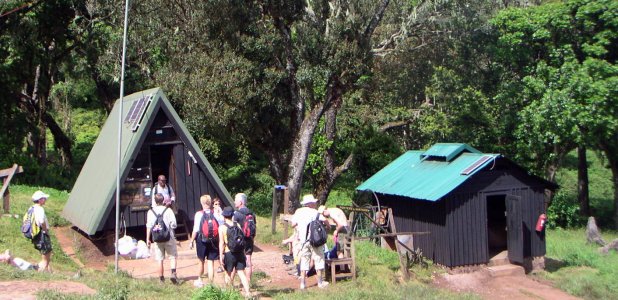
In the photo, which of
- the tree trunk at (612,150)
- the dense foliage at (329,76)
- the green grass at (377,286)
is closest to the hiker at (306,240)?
the green grass at (377,286)

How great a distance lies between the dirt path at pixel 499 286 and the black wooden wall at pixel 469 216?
527 mm

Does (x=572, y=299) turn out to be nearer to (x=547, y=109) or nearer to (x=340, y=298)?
(x=340, y=298)

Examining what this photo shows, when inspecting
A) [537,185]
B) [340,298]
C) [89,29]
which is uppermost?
[89,29]

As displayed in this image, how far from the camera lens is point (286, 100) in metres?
21.0

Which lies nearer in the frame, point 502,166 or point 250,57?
point 502,166

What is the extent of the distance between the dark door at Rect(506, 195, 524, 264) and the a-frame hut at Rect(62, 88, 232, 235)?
263 inches

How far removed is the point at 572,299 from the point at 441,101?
551 inches

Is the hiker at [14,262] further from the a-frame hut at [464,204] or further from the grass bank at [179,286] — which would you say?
the a-frame hut at [464,204]

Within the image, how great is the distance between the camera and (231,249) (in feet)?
32.3

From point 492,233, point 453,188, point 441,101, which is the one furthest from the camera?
point 441,101

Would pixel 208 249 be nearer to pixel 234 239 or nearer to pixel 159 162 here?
pixel 234 239

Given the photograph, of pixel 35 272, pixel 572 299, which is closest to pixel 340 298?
pixel 35 272

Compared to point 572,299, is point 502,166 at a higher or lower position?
higher

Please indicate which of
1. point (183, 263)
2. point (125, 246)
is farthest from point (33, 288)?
point (183, 263)
